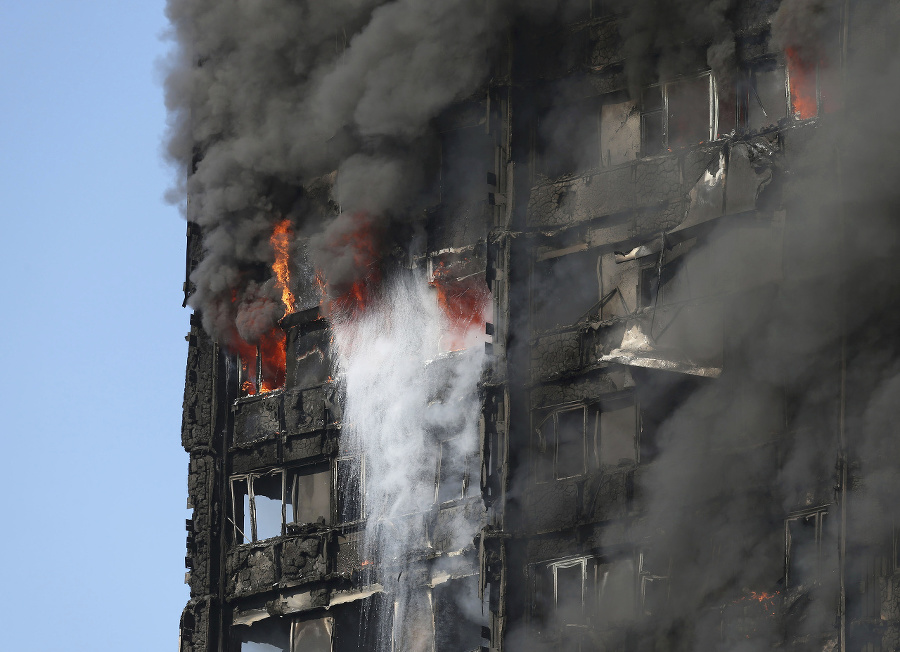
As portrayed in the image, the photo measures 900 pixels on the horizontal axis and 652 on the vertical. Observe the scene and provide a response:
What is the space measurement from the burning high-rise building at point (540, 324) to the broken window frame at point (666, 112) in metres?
0.05

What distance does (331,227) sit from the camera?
1100 inches

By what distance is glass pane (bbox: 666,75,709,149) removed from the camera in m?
24.3

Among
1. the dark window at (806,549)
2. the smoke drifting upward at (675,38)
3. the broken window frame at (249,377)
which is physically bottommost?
the dark window at (806,549)

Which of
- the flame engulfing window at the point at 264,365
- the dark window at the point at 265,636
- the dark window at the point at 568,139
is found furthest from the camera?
the flame engulfing window at the point at 264,365

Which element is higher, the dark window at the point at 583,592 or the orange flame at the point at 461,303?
the orange flame at the point at 461,303

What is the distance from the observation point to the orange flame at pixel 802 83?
2308 centimetres

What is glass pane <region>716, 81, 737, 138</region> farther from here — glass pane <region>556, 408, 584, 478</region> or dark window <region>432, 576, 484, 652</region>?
dark window <region>432, 576, 484, 652</region>

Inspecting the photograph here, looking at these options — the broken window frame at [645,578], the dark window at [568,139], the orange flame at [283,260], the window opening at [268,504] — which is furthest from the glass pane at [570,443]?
the orange flame at [283,260]

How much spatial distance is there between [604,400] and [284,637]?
7199mm

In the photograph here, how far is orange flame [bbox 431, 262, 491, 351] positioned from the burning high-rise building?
55mm

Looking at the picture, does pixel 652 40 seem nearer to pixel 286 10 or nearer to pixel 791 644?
pixel 286 10

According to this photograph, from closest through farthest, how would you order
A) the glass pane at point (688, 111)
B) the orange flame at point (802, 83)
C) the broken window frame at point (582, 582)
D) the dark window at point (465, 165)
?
the orange flame at point (802, 83) → the broken window frame at point (582, 582) → the glass pane at point (688, 111) → the dark window at point (465, 165)

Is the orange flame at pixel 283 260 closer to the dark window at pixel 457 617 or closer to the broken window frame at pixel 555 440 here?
the broken window frame at pixel 555 440

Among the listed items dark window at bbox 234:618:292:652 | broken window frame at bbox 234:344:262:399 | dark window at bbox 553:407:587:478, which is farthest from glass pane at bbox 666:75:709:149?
dark window at bbox 234:618:292:652
